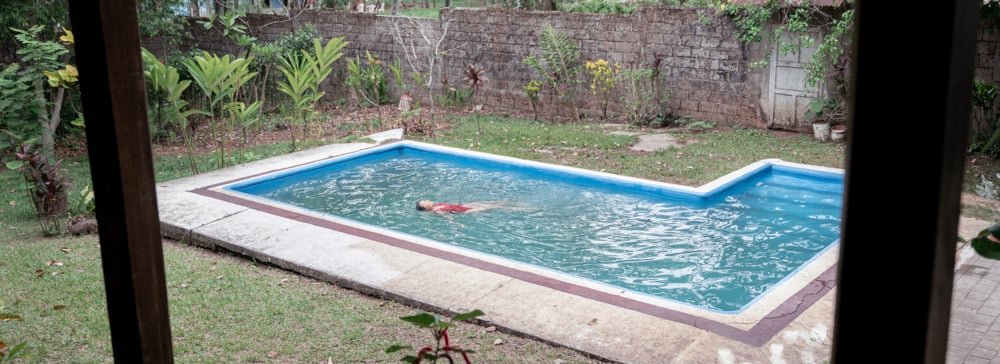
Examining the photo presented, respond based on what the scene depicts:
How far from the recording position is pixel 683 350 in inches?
167

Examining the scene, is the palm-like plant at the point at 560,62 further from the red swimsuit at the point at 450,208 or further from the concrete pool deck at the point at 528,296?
the concrete pool deck at the point at 528,296

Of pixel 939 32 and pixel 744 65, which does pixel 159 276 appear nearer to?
pixel 939 32

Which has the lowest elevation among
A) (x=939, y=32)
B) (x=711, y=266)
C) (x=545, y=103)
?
(x=711, y=266)

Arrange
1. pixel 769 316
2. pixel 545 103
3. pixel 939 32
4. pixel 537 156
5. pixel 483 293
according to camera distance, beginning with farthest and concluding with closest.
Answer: pixel 545 103, pixel 537 156, pixel 483 293, pixel 769 316, pixel 939 32

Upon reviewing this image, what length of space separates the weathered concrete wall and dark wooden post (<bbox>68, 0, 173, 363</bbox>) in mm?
10306

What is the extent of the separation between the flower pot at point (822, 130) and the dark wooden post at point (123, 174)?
9.73 metres

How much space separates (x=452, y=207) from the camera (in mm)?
8289

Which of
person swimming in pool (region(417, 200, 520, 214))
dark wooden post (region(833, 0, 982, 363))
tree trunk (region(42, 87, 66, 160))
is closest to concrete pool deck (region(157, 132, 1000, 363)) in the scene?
person swimming in pool (region(417, 200, 520, 214))

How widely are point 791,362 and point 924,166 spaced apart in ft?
11.2

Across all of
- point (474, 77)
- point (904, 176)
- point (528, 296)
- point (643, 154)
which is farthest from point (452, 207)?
point (904, 176)

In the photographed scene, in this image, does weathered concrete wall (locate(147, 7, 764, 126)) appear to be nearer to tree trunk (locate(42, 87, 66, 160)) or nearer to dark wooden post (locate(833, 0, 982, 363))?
tree trunk (locate(42, 87, 66, 160))

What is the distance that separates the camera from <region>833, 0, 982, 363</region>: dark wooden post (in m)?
0.96

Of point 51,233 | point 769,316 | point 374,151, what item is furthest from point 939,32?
point 374,151

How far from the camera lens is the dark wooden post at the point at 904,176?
0.96 m
